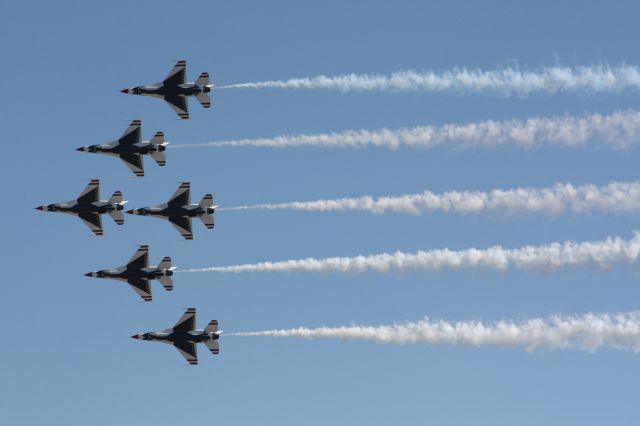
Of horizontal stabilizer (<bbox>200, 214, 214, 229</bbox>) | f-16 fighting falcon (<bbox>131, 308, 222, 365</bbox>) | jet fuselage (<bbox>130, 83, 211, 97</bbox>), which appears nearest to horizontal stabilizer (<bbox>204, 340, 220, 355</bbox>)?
f-16 fighting falcon (<bbox>131, 308, 222, 365</bbox>)

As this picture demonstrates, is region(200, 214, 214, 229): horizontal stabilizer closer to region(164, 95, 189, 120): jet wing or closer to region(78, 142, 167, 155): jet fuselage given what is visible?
region(78, 142, 167, 155): jet fuselage

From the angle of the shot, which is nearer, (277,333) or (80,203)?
(277,333)

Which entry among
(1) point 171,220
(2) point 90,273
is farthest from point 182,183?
(2) point 90,273

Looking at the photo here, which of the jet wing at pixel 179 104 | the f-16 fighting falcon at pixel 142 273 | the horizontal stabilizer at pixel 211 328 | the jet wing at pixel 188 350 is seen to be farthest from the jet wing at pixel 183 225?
the jet wing at pixel 188 350

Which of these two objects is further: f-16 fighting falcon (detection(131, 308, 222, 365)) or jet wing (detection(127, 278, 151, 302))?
jet wing (detection(127, 278, 151, 302))

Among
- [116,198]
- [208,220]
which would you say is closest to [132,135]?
[116,198]

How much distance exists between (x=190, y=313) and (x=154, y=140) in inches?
663

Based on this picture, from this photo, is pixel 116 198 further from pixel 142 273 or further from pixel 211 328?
pixel 211 328

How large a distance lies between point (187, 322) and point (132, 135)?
18.8 metres

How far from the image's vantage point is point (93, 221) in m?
154

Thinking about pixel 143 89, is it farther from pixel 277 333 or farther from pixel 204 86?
pixel 277 333

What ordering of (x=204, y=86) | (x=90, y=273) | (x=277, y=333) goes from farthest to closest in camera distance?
(x=90, y=273) < (x=204, y=86) < (x=277, y=333)

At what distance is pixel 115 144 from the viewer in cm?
15325

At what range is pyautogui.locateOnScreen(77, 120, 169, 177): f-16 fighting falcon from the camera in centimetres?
15138
